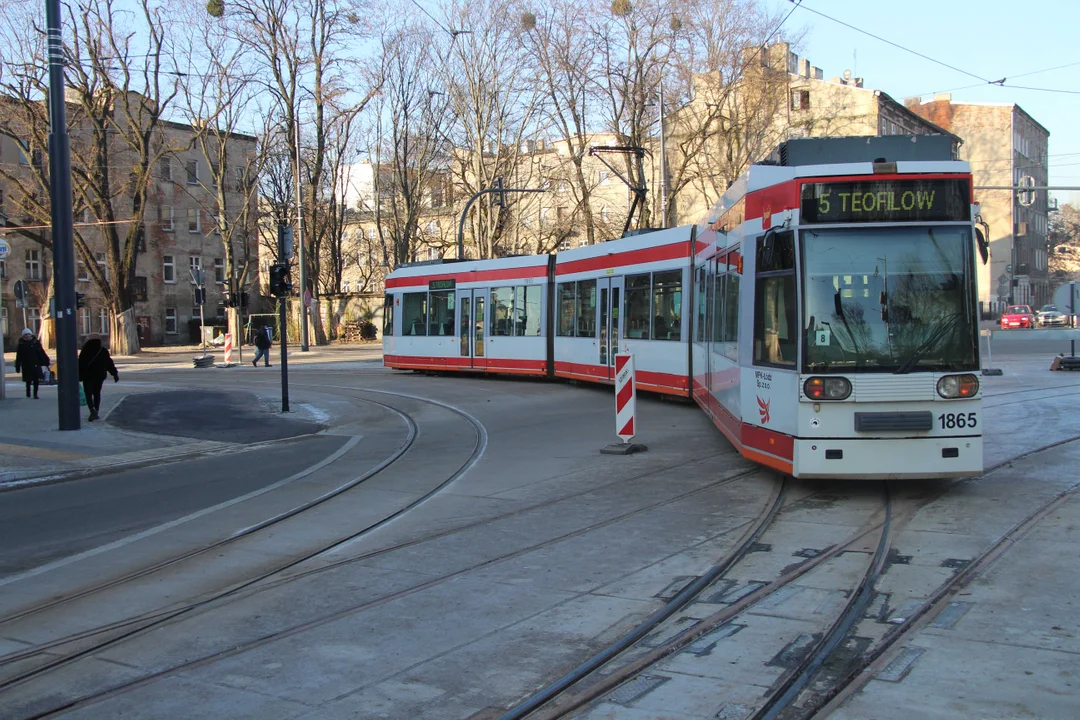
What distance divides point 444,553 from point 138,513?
3.62m

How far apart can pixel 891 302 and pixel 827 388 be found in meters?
0.94

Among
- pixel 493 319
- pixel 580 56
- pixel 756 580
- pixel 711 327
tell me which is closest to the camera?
pixel 756 580

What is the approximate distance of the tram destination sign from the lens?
27.0ft

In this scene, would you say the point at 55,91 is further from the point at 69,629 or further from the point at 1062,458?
the point at 1062,458

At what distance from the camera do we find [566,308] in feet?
71.9

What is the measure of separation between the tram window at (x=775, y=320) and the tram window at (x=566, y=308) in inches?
490

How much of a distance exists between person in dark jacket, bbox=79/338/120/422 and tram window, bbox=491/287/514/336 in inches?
382

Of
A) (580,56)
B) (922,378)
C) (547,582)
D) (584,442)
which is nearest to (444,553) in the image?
(547,582)

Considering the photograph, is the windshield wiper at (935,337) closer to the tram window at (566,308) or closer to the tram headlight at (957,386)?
the tram headlight at (957,386)

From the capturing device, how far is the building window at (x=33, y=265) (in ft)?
165

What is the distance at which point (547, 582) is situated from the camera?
6.23 m

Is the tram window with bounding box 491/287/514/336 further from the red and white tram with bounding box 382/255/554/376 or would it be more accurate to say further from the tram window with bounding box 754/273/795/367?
the tram window with bounding box 754/273/795/367

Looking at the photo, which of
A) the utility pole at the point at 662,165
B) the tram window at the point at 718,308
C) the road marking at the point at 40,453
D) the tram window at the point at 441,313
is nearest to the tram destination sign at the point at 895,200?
the tram window at the point at 718,308

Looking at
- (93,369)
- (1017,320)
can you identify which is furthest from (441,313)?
(1017,320)
